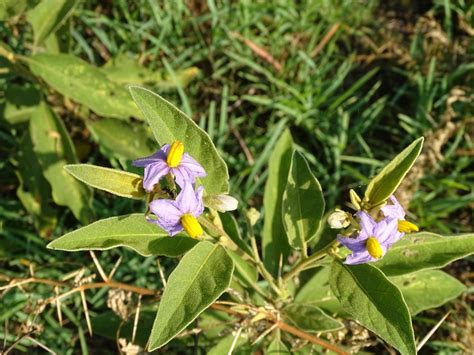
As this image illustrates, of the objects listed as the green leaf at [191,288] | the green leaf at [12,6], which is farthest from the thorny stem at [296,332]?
the green leaf at [12,6]

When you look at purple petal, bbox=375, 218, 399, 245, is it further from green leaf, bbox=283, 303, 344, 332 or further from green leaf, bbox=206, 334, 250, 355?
green leaf, bbox=206, 334, 250, 355

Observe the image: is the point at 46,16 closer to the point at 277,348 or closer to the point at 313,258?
the point at 313,258

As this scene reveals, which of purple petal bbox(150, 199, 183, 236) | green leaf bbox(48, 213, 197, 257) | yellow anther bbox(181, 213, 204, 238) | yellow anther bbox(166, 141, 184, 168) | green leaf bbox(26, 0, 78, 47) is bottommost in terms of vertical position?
green leaf bbox(48, 213, 197, 257)

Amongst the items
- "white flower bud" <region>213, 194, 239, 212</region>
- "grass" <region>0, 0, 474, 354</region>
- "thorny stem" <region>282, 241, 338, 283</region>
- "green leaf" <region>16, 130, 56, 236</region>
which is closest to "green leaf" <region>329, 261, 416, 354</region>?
"thorny stem" <region>282, 241, 338, 283</region>

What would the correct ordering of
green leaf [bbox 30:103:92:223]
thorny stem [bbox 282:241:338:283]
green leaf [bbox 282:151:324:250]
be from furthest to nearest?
green leaf [bbox 30:103:92:223] → green leaf [bbox 282:151:324:250] → thorny stem [bbox 282:241:338:283]

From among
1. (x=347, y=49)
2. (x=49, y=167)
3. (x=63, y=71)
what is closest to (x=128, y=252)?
(x=49, y=167)

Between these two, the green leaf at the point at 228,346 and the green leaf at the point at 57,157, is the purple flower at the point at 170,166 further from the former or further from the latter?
the green leaf at the point at 57,157
